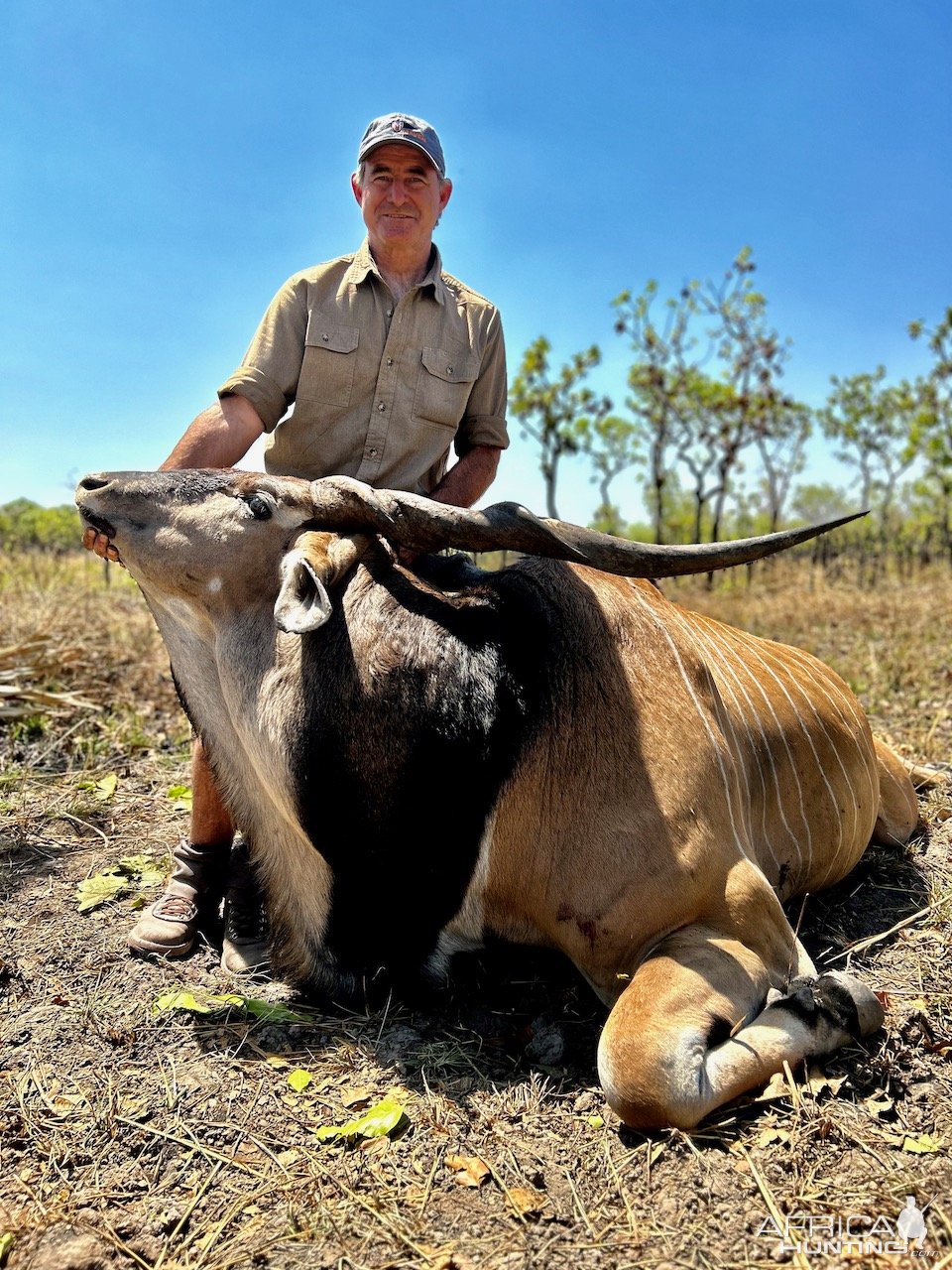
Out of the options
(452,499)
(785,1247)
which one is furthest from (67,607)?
(785,1247)

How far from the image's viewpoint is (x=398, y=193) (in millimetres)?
4770

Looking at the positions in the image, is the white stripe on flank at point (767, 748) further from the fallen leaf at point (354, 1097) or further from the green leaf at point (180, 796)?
the green leaf at point (180, 796)

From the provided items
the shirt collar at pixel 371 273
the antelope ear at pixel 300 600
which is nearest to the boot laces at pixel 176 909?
the antelope ear at pixel 300 600

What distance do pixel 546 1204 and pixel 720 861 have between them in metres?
1.24

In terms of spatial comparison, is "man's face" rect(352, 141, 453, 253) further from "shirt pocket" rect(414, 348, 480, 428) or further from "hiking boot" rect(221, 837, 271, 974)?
"hiking boot" rect(221, 837, 271, 974)

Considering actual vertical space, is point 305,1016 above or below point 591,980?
below

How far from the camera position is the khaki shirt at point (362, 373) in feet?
15.3

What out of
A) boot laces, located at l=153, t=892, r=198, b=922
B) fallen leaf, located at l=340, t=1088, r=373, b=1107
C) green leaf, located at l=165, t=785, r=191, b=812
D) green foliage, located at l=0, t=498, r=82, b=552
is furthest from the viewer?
green foliage, located at l=0, t=498, r=82, b=552

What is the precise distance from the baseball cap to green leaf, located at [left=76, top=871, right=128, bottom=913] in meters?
3.87

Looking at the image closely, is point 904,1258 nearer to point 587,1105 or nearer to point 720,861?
point 587,1105

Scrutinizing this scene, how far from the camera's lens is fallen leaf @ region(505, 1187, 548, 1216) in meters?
2.48

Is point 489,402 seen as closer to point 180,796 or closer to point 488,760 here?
point 488,760

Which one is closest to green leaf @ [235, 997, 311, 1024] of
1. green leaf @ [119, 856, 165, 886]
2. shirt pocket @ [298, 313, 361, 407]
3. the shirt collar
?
green leaf @ [119, 856, 165, 886]

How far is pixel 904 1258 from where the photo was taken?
2246 mm
